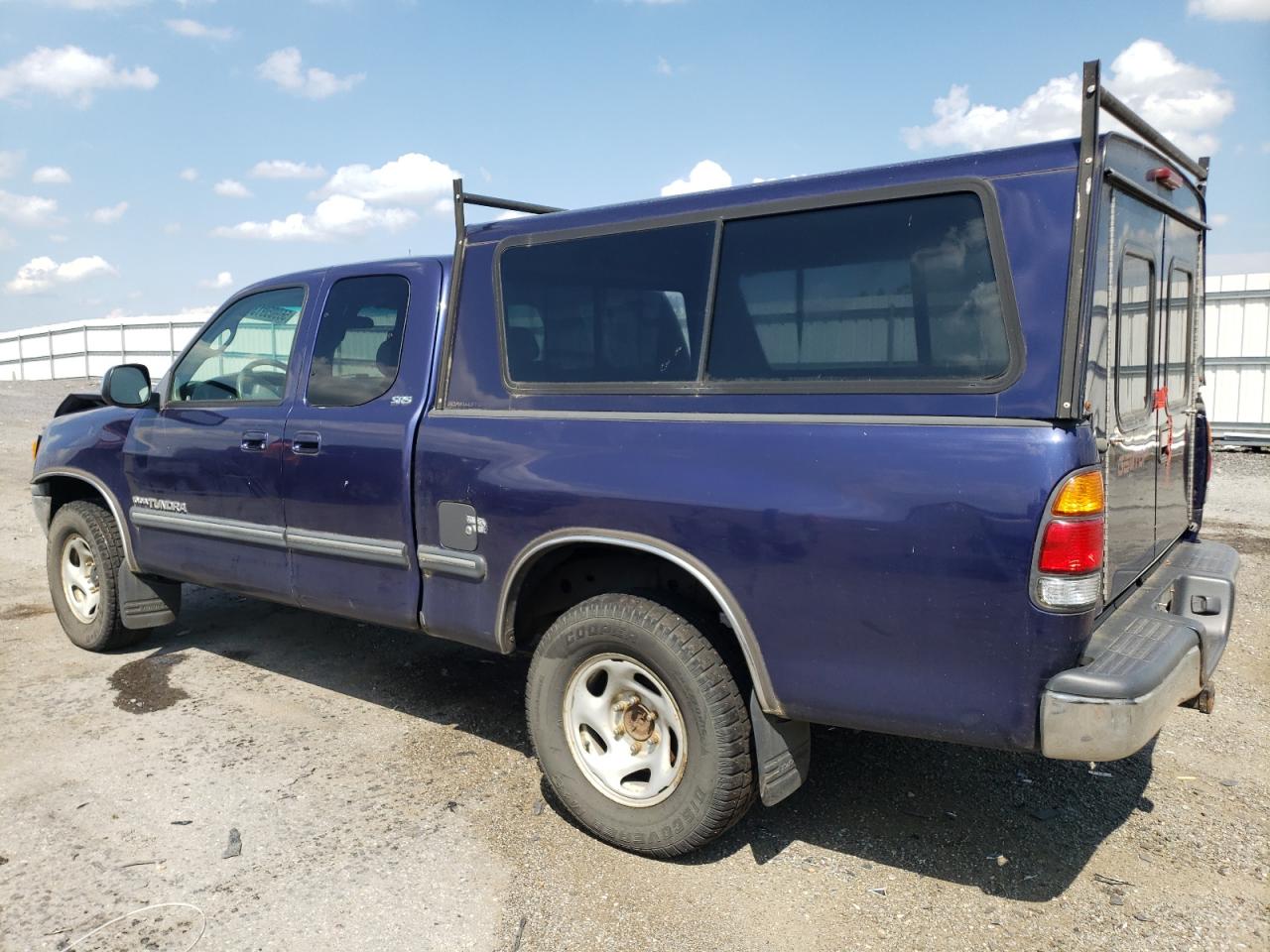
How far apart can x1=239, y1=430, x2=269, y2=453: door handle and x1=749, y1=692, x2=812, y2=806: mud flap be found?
8.43ft

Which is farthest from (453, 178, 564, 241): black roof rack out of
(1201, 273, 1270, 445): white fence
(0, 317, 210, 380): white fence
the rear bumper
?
(0, 317, 210, 380): white fence

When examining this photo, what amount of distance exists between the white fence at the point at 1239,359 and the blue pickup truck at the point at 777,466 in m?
11.4

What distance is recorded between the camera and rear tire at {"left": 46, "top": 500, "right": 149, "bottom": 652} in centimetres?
532

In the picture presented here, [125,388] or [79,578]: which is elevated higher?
[125,388]

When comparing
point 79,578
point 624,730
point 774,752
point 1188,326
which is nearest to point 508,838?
point 624,730

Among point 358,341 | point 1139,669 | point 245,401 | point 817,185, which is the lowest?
point 1139,669

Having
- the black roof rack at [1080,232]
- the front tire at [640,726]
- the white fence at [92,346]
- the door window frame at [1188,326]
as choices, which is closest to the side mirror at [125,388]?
the front tire at [640,726]

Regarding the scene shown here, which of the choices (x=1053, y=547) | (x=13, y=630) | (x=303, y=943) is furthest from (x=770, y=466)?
(x=13, y=630)

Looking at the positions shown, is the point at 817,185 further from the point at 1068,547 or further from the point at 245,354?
the point at 245,354

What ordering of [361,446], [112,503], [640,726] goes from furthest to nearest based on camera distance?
[112,503], [361,446], [640,726]

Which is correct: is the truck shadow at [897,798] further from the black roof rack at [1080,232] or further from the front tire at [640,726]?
the black roof rack at [1080,232]

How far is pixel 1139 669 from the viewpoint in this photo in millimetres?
2623

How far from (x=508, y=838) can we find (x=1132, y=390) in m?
2.60

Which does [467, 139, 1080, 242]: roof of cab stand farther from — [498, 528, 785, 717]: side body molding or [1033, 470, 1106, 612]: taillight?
Result: [498, 528, 785, 717]: side body molding
